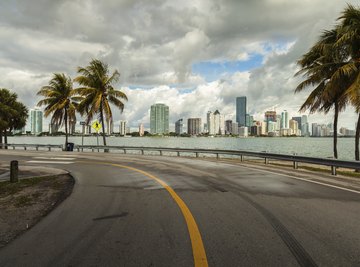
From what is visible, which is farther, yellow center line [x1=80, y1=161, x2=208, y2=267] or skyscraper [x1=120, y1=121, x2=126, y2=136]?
skyscraper [x1=120, y1=121, x2=126, y2=136]

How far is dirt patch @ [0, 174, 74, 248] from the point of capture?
5.53m

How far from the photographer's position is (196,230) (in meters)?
5.03

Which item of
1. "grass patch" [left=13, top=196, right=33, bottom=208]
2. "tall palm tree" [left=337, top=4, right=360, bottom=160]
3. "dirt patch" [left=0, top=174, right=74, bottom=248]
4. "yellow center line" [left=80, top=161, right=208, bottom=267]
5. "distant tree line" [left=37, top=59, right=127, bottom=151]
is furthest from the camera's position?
"distant tree line" [left=37, top=59, right=127, bottom=151]

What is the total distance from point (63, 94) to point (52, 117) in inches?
128

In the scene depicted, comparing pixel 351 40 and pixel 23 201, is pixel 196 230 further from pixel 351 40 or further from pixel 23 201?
pixel 351 40

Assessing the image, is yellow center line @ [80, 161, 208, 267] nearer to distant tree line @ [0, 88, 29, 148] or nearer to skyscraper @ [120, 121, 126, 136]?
distant tree line @ [0, 88, 29, 148]

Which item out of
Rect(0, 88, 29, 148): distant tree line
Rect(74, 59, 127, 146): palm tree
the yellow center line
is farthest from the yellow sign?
the yellow center line

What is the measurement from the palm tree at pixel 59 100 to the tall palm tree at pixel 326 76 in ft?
83.5

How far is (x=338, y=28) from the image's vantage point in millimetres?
17922

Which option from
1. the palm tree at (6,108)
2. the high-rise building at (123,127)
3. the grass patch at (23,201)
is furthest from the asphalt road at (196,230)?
the high-rise building at (123,127)

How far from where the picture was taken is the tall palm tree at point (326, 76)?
57.7 feet

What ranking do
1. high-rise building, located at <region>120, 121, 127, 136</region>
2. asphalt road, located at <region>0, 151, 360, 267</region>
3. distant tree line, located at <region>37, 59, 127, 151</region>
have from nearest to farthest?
asphalt road, located at <region>0, 151, 360, 267</region> < distant tree line, located at <region>37, 59, 127, 151</region> < high-rise building, located at <region>120, 121, 127, 136</region>

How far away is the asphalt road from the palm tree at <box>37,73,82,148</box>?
30400 mm

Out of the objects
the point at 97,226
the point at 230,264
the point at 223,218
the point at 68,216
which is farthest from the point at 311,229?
the point at 68,216
